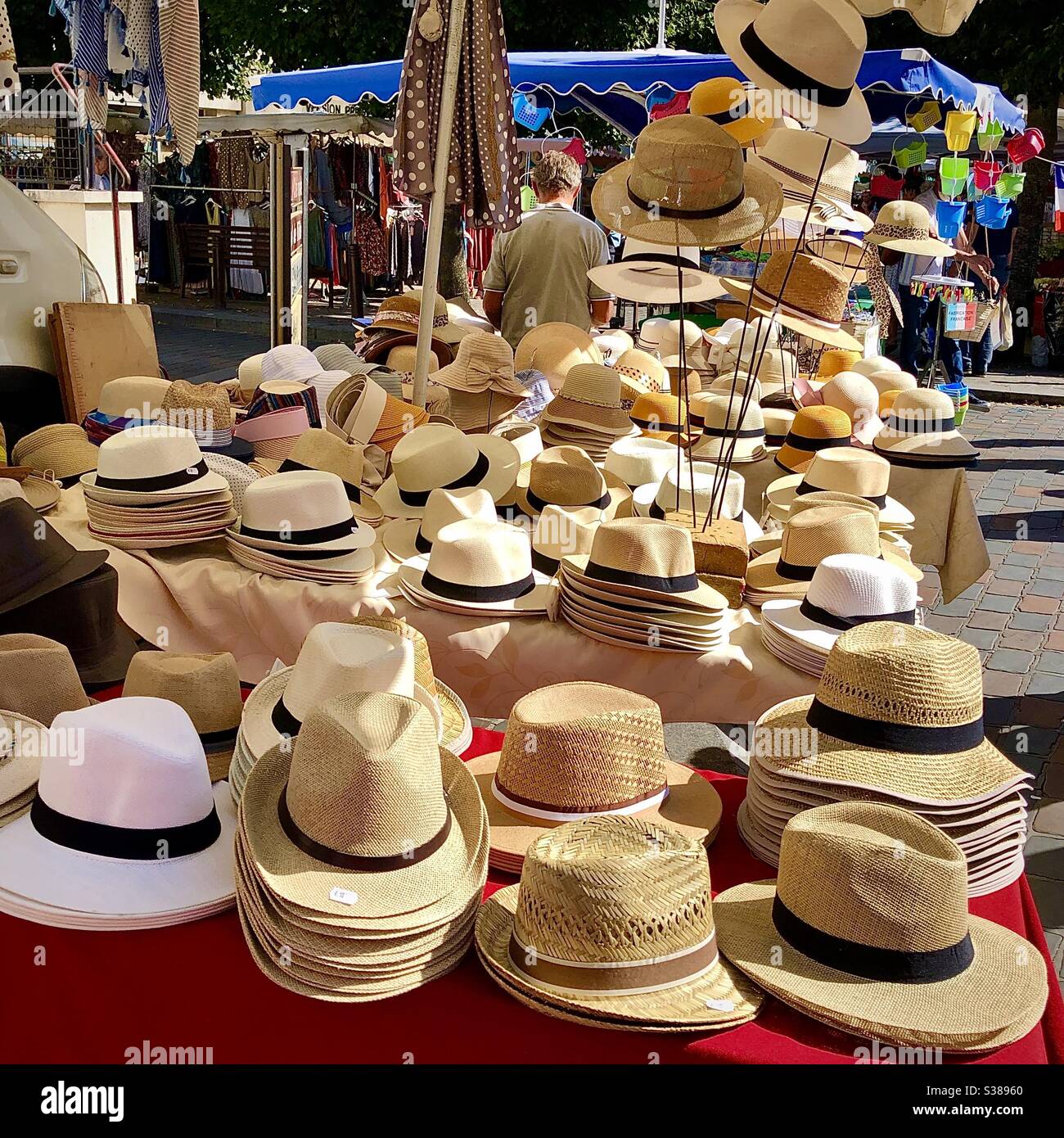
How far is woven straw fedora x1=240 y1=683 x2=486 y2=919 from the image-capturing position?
1651 mm

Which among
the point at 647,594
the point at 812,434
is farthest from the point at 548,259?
the point at 647,594

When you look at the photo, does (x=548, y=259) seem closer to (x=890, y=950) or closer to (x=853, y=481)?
(x=853, y=481)

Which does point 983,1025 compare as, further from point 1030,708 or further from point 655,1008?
point 1030,708

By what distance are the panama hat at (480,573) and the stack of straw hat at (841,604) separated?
0.70 m

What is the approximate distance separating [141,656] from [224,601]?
99 cm

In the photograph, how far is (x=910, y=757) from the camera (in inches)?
77.2

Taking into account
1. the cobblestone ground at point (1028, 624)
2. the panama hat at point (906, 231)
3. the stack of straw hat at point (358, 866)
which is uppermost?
the panama hat at point (906, 231)

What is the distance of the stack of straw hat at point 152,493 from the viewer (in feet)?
10.9

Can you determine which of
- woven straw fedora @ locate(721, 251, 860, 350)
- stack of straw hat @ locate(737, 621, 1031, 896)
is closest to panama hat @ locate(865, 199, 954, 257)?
woven straw fedora @ locate(721, 251, 860, 350)

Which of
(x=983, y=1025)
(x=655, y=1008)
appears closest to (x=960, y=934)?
(x=983, y=1025)

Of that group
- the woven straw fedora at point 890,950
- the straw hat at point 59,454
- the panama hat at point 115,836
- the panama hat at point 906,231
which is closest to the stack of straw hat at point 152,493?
the straw hat at point 59,454

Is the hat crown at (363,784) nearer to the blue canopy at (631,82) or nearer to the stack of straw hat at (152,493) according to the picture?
the stack of straw hat at (152,493)

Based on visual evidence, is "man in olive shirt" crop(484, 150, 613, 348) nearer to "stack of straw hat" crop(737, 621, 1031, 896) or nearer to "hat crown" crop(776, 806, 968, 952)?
"stack of straw hat" crop(737, 621, 1031, 896)

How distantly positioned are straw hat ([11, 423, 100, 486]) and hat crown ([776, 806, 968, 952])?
10.4ft
